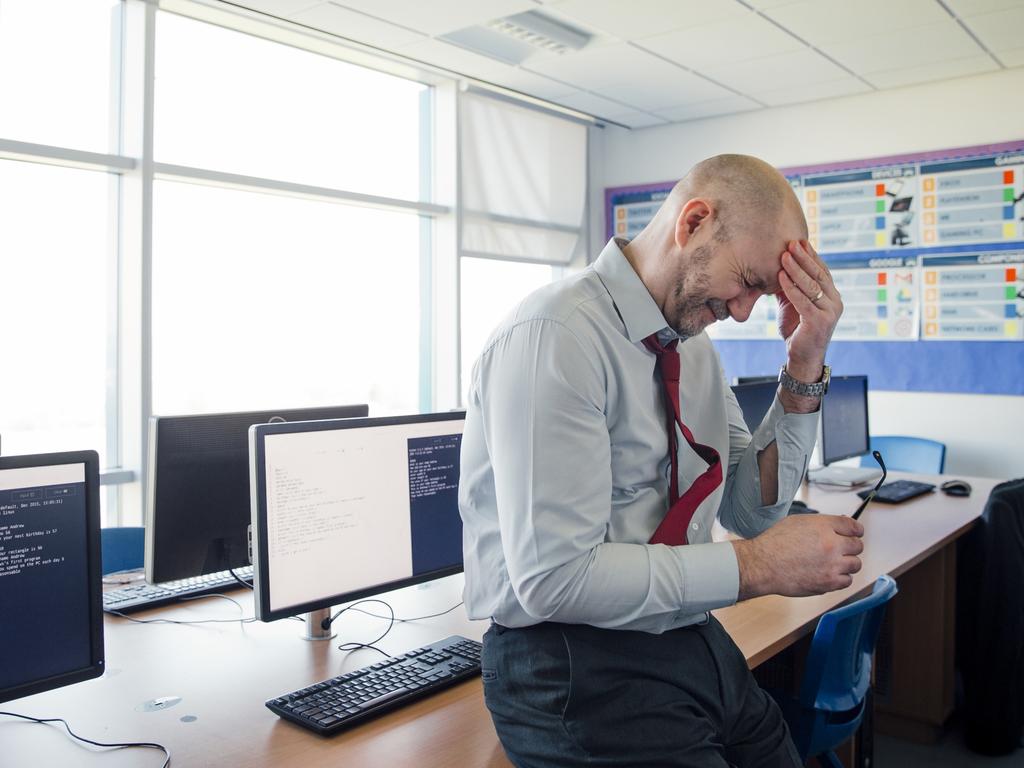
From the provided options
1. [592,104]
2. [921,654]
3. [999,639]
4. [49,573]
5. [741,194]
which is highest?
[592,104]

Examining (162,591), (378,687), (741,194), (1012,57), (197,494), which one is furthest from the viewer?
(1012,57)

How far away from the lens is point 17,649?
122 centimetres

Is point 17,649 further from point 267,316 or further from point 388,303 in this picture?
point 388,303

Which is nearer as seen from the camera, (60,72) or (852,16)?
(60,72)

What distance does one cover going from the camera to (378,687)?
1493 mm

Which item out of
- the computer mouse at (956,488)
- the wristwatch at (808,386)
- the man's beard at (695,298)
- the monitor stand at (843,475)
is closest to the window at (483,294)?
the monitor stand at (843,475)

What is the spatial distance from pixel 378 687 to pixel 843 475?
8.73 feet

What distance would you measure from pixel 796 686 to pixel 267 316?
9.53ft

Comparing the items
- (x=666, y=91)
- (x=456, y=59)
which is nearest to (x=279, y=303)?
(x=456, y=59)

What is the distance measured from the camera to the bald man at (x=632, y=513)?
1195 millimetres

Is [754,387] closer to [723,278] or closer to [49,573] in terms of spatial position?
[723,278]

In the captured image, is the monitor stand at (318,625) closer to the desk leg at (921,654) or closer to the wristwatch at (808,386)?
the wristwatch at (808,386)

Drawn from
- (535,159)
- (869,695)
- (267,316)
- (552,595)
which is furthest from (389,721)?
(535,159)

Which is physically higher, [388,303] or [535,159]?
[535,159]
